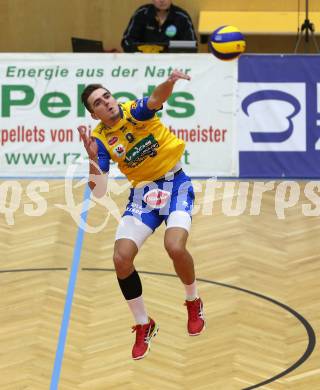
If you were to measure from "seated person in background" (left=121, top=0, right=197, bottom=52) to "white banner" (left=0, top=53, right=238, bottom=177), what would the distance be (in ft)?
3.84

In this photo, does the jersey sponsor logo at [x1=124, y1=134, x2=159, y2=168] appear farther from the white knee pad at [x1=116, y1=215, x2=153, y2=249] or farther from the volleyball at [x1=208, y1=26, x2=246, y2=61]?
the volleyball at [x1=208, y1=26, x2=246, y2=61]

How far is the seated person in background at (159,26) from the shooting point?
55.0 ft

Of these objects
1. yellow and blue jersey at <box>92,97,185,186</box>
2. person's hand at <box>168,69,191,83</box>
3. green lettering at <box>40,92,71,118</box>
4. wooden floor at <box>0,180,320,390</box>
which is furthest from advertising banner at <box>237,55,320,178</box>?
person's hand at <box>168,69,191,83</box>

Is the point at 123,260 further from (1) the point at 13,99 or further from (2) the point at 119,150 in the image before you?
(1) the point at 13,99

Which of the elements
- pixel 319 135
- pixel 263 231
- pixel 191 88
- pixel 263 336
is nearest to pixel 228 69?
pixel 191 88

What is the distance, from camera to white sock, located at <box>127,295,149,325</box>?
9836mm

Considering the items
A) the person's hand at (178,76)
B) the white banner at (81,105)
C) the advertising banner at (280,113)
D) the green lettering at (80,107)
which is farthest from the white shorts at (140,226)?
the green lettering at (80,107)

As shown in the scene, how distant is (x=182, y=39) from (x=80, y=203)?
3543 millimetres

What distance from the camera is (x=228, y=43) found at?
10125 mm

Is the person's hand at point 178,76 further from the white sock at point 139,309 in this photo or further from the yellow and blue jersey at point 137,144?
the white sock at point 139,309

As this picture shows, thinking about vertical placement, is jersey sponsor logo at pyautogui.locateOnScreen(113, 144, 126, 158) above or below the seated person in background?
below

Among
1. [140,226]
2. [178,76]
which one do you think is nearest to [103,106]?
[178,76]

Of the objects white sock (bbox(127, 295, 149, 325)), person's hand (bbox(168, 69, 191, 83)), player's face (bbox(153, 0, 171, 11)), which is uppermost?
player's face (bbox(153, 0, 171, 11))

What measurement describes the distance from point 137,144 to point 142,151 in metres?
0.09
